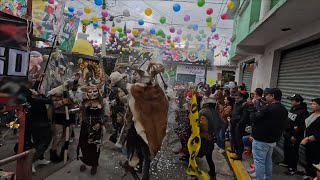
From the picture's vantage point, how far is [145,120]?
386cm

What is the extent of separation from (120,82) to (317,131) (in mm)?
4119

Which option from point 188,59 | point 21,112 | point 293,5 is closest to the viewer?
point 21,112

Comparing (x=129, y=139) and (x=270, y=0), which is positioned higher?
(x=270, y=0)

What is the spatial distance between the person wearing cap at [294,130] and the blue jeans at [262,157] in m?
1.16

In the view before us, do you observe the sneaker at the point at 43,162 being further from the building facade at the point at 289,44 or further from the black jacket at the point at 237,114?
the building facade at the point at 289,44

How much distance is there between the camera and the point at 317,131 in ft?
14.1

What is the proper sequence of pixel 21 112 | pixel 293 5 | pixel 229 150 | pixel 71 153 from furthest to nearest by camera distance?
pixel 229 150
pixel 71 153
pixel 293 5
pixel 21 112

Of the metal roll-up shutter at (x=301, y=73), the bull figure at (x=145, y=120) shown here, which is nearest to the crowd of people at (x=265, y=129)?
the bull figure at (x=145, y=120)

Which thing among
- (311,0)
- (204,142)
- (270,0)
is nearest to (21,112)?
(204,142)

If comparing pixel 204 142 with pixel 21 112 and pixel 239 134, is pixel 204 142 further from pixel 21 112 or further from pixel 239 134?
pixel 21 112

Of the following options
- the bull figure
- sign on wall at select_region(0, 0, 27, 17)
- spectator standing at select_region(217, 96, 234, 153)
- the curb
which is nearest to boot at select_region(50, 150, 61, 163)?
the bull figure

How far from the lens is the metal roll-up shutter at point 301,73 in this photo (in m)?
5.96

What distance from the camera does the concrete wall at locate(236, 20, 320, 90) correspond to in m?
5.79

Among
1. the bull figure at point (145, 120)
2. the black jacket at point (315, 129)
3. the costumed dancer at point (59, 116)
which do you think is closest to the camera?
the bull figure at point (145, 120)
